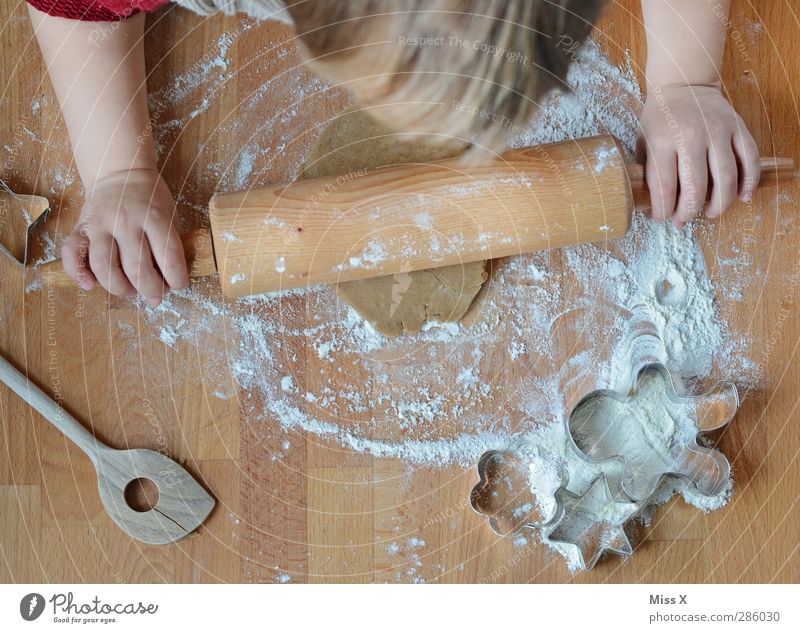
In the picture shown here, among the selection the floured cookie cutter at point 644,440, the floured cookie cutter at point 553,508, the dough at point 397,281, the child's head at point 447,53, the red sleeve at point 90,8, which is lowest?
the floured cookie cutter at point 553,508

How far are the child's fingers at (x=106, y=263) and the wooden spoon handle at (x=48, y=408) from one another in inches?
5.1

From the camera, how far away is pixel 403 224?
601 mm

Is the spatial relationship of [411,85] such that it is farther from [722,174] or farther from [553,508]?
[553,508]

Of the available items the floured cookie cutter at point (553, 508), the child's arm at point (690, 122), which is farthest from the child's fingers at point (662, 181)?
the floured cookie cutter at point (553, 508)

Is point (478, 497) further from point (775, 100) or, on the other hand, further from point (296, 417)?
point (775, 100)

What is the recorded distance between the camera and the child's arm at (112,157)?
2.09 feet

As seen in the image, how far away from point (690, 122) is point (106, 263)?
56 centimetres

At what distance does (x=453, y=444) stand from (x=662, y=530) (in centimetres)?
22

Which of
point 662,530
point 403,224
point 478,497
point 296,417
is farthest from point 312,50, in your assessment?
point 662,530

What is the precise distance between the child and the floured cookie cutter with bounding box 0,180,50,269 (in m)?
0.05

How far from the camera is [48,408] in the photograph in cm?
67

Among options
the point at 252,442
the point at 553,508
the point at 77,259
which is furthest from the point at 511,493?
the point at 77,259

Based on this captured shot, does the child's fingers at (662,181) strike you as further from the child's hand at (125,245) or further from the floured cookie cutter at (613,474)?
the child's hand at (125,245)

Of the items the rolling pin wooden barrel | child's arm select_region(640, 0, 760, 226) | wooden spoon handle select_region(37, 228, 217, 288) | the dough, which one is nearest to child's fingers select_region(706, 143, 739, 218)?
child's arm select_region(640, 0, 760, 226)
